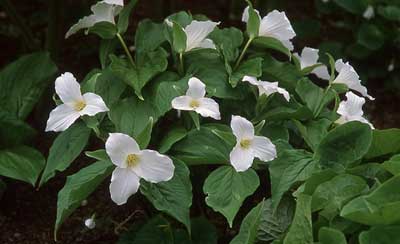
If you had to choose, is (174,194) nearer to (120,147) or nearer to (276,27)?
(120,147)

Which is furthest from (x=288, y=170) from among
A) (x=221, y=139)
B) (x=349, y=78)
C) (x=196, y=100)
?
(x=349, y=78)

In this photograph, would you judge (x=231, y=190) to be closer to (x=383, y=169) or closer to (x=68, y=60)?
(x=383, y=169)

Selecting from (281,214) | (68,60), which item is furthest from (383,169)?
(68,60)

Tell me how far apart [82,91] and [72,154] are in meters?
0.17

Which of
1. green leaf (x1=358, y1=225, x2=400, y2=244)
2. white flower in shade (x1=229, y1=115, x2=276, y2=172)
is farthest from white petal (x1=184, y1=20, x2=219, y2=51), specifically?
green leaf (x1=358, y1=225, x2=400, y2=244)

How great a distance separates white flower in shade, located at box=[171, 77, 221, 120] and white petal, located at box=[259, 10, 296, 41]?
301mm

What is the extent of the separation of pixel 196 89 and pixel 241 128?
0.16m

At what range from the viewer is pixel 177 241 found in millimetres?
2162

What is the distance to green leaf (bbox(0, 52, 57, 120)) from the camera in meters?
2.66

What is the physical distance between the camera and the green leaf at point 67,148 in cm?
212

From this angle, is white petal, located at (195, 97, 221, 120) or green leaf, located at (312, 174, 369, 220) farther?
white petal, located at (195, 97, 221, 120)

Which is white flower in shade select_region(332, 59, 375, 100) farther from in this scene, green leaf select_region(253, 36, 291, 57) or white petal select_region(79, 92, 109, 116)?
white petal select_region(79, 92, 109, 116)

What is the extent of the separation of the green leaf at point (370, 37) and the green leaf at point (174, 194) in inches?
59.9

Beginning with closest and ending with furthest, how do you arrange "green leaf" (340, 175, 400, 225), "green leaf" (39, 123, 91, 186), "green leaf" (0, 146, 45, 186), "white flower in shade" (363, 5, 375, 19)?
"green leaf" (340, 175, 400, 225) < "green leaf" (39, 123, 91, 186) < "green leaf" (0, 146, 45, 186) < "white flower in shade" (363, 5, 375, 19)
